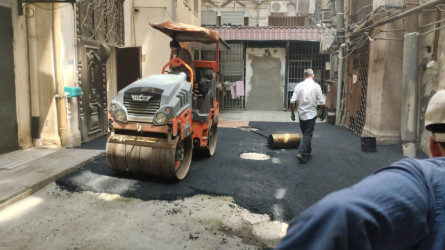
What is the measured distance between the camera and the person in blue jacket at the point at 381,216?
909 millimetres

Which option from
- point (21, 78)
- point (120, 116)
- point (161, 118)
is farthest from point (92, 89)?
point (161, 118)

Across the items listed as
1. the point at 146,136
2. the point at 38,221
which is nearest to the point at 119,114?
the point at 146,136

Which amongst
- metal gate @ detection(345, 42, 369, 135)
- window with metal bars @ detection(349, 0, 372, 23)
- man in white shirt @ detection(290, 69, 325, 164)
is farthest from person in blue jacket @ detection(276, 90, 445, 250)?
window with metal bars @ detection(349, 0, 372, 23)

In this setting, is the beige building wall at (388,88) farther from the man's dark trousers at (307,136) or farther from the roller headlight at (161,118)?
the roller headlight at (161,118)

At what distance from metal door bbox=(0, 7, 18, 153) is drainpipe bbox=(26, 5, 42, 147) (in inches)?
21.0

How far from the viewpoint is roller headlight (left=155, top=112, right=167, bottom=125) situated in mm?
5820

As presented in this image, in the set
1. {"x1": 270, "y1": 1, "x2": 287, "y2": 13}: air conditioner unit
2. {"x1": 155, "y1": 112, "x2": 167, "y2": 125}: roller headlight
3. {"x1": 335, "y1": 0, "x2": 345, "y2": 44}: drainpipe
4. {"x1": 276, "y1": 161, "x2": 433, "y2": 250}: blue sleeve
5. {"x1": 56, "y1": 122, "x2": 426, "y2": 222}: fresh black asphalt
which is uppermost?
{"x1": 270, "y1": 1, "x2": 287, "y2": 13}: air conditioner unit

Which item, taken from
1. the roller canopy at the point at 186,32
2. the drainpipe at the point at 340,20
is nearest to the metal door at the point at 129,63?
the roller canopy at the point at 186,32

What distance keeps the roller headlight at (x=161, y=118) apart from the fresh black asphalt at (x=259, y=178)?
1052 millimetres

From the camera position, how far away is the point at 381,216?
0.92 m

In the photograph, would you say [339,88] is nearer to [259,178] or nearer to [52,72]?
[259,178]

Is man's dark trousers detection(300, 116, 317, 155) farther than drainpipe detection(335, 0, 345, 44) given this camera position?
No

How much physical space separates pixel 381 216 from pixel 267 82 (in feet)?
60.8

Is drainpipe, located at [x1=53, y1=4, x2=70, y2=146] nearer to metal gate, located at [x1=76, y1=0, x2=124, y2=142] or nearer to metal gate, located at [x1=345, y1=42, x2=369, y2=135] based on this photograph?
metal gate, located at [x1=76, y1=0, x2=124, y2=142]
